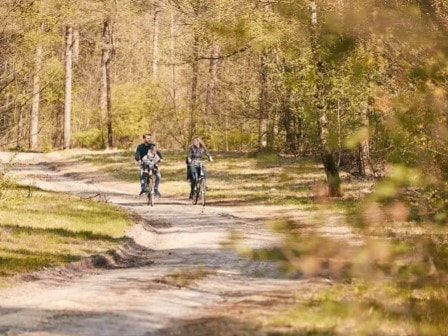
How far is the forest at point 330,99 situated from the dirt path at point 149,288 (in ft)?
2.80

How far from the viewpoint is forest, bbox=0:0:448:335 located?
13.6 feet

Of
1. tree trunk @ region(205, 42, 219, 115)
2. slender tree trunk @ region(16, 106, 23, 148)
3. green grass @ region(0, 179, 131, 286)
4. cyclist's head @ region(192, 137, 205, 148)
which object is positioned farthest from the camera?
tree trunk @ region(205, 42, 219, 115)

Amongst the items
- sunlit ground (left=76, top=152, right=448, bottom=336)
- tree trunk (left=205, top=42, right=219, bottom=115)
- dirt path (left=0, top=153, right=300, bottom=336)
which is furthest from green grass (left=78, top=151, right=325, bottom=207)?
sunlit ground (left=76, top=152, right=448, bottom=336)

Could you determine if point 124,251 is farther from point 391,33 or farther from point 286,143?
point 286,143

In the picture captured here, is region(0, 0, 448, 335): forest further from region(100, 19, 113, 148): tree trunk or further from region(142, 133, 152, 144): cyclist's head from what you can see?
region(142, 133, 152, 144): cyclist's head

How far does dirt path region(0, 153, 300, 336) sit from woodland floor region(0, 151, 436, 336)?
0.5 inches

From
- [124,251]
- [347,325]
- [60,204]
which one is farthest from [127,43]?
[347,325]

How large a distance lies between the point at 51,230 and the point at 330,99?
10648mm

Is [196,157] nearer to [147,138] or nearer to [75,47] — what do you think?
[147,138]

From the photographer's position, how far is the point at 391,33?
13.7 ft

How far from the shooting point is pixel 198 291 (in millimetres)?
11141

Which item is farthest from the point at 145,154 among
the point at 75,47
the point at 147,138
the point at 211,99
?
the point at 75,47

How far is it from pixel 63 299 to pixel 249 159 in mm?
34268

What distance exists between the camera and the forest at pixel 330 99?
13.6 feet
